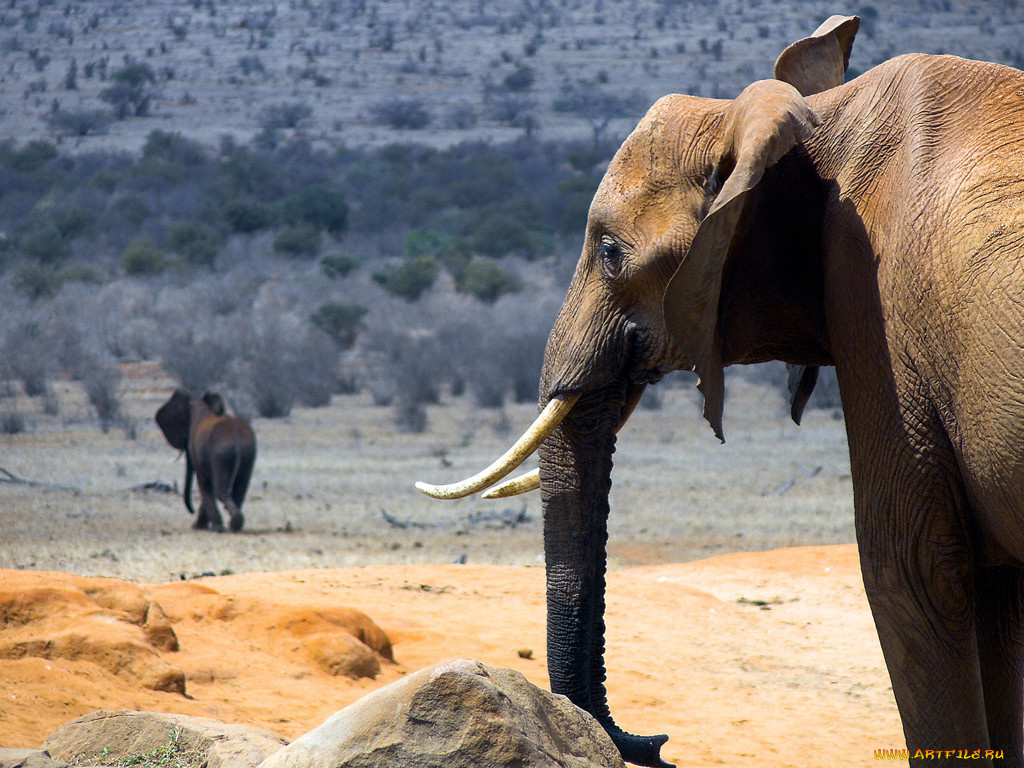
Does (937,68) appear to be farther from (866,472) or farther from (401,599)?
(401,599)

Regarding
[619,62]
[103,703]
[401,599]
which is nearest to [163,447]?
[401,599]

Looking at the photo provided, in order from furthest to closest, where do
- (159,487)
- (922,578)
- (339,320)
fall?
(339,320) < (159,487) < (922,578)

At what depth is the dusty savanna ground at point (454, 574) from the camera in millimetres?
5691

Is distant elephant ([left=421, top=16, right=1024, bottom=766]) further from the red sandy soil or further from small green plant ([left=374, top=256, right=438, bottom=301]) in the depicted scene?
small green plant ([left=374, top=256, right=438, bottom=301])

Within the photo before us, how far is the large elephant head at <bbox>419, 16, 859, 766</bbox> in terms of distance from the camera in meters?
3.23

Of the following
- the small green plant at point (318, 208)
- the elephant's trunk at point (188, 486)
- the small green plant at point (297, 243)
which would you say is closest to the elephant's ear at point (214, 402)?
the elephant's trunk at point (188, 486)

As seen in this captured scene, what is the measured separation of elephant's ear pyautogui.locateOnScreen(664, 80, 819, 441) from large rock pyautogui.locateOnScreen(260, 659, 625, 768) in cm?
94

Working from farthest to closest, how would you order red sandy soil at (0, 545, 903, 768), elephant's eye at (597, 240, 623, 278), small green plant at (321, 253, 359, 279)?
small green plant at (321, 253, 359, 279), red sandy soil at (0, 545, 903, 768), elephant's eye at (597, 240, 623, 278)

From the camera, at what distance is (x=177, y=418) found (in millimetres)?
12625

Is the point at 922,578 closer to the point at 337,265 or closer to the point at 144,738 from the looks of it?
the point at 144,738

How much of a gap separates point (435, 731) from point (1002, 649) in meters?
1.62

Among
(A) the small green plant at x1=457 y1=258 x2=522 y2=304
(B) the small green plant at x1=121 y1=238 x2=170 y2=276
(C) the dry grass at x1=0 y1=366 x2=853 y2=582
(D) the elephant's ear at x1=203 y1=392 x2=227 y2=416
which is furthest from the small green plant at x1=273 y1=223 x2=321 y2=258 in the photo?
(D) the elephant's ear at x1=203 y1=392 x2=227 y2=416

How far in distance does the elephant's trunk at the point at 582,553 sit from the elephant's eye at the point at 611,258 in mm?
377

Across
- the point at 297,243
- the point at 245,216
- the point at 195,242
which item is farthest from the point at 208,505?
the point at 245,216
